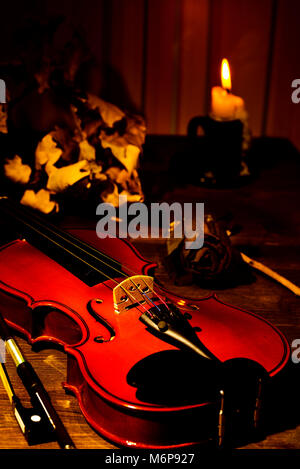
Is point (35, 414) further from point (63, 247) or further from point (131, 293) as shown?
point (63, 247)

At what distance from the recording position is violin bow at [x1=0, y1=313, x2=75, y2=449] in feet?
2.26

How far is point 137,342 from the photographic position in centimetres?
75

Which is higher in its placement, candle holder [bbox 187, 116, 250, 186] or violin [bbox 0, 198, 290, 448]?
candle holder [bbox 187, 116, 250, 186]

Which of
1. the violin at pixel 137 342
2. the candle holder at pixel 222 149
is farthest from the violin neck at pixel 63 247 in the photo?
the candle holder at pixel 222 149

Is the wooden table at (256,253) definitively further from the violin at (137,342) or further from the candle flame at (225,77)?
the candle flame at (225,77)

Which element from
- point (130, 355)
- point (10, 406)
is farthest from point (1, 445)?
point (130, 355)

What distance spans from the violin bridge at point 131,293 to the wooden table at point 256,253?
109 millimetres

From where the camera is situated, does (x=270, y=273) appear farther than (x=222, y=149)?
No

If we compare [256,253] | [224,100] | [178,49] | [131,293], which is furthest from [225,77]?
[131,293]

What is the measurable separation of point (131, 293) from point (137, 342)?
0.09 metres

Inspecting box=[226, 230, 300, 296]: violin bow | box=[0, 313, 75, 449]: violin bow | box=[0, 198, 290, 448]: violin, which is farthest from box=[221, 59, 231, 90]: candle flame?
box=[0, 313, 75, 449]: violin bow

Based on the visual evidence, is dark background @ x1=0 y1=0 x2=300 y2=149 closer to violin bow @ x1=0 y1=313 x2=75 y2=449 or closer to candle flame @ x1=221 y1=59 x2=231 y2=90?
candle flame @ x1=221 y1=59 x2=231 y2=90

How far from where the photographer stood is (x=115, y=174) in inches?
48.8

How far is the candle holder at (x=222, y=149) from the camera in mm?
1357
